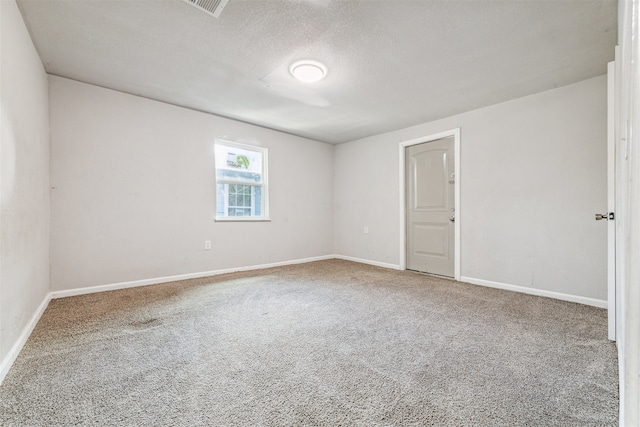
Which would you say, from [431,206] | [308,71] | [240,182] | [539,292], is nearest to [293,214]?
[240,182]

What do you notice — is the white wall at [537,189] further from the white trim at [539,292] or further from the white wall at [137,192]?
the white wall at [137,192]

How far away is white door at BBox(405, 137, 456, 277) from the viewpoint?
3758 mm

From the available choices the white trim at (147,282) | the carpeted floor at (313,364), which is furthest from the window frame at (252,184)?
the carpeted floor at (313,364)

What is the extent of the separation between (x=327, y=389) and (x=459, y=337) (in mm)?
1096

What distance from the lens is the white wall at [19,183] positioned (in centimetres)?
157

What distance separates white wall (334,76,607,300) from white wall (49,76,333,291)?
9.45ft

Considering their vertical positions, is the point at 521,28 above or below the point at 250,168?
above

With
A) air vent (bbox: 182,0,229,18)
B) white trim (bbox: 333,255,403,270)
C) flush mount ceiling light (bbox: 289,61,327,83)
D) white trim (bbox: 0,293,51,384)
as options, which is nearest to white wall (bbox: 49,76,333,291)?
white trim (bbox: 0,293,51,384)

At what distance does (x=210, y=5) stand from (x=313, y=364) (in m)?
2.33

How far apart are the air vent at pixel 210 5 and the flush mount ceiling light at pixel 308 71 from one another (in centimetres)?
77

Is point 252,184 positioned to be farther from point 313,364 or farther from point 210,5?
point 313,364

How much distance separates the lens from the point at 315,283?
→ 343 centimetres

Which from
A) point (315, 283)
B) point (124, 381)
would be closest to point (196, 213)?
point (315, 283)

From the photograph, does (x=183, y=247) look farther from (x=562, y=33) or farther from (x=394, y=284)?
(x=562, y=33)
